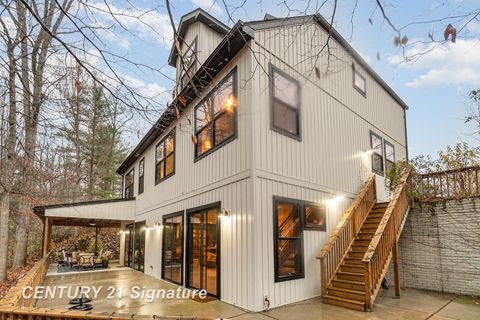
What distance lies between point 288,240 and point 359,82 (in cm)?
691

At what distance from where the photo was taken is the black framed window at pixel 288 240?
634 centimetres

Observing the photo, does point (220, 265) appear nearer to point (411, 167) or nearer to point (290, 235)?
point (290, 235)

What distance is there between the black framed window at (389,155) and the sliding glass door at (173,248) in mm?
7862

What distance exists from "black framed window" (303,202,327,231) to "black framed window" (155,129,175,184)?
495cm

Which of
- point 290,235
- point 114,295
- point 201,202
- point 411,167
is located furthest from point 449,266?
point 114,295

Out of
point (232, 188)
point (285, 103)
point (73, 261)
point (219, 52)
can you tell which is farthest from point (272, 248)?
point (73, 261)

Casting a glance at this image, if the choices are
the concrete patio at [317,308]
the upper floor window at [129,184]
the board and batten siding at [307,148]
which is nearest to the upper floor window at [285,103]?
the board and batten siding at [307,148]

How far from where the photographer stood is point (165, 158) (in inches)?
451

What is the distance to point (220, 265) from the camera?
6.84 m

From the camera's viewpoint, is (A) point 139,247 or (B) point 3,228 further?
(A) point 139,247

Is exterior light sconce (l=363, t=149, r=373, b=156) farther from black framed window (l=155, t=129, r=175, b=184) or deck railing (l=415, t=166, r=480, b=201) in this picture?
black framed window (l=155, t=129, r=175, b=184)

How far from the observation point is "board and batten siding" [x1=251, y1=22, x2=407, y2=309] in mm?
6215

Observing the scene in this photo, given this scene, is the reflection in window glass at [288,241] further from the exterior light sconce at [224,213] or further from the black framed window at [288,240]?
the exterior light sconce at [224,213]

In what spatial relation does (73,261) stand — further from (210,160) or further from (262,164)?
(262,164)
